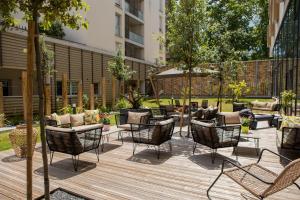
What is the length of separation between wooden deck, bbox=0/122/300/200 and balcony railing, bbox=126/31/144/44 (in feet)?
69.9

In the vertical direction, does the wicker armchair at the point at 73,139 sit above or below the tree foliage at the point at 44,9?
below

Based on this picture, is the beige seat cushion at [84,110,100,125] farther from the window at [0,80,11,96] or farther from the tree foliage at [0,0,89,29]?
the window at [0,80,11,96]

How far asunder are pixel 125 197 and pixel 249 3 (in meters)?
A: 35.4

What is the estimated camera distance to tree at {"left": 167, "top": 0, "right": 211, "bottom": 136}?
7.69 m

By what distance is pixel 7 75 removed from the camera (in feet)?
55.7

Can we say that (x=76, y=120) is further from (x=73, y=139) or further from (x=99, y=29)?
(x=99, y=29)

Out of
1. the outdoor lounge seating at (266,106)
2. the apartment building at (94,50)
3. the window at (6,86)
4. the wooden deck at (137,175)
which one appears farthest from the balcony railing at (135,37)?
the wooden deck at (137,175)

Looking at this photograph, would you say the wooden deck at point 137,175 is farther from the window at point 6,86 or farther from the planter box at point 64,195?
the window at point 6,86

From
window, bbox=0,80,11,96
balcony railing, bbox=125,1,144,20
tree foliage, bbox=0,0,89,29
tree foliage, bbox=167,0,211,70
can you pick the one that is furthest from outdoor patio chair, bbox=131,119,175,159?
balcony railing, bbox=125,1,144,20

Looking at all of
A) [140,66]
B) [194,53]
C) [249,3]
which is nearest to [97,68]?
[140,66]

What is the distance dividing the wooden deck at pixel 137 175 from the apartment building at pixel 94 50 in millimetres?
4673

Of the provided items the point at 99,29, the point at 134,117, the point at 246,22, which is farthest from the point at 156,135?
the point at 246,22

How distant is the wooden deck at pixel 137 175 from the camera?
3.81 metres

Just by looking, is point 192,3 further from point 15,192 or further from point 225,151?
point 15,192
